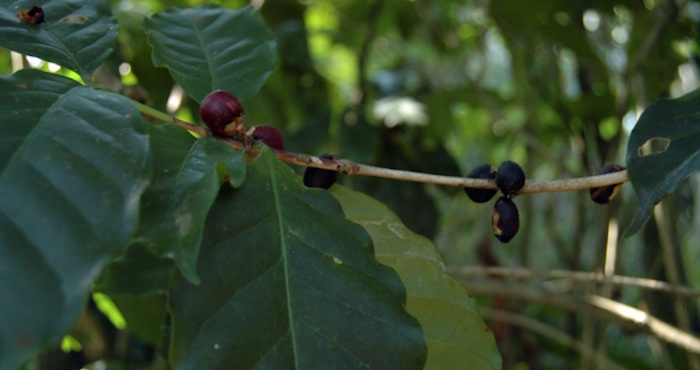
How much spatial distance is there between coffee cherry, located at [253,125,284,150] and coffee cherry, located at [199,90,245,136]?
57 millimetres

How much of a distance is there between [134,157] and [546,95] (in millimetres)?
1889

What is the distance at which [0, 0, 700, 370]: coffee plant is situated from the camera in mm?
493

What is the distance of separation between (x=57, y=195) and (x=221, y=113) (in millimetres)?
222

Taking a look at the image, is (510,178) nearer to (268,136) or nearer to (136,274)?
(268,136)

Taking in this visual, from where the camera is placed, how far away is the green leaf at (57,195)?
0.45 metres

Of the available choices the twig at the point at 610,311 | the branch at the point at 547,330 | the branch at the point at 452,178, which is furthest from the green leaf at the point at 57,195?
the branch at the point at 547,330

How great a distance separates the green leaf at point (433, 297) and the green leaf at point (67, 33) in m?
0.33

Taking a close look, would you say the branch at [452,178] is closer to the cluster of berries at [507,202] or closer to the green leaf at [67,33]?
the cluster of berries at [507,202]

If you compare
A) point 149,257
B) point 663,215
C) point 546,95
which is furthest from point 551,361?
point 149,257

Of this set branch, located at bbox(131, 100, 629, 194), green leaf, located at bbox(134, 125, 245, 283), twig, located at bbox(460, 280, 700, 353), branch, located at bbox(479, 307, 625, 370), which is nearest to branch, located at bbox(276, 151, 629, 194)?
branch, located at bbox(131, 100, 629, 194)

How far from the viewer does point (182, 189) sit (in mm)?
608

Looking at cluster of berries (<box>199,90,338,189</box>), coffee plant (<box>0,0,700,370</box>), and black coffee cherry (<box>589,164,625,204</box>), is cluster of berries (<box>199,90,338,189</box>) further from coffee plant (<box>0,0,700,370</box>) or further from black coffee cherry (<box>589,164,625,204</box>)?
black coffee cherry (<box>589,164,625,204</box>)

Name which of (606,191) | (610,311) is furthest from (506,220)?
(610,311)

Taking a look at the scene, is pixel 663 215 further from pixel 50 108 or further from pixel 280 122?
pixel 50 108
